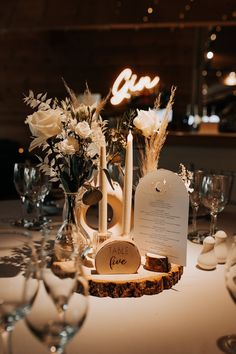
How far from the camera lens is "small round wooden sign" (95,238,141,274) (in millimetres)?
1197

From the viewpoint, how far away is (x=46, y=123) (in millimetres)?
1203

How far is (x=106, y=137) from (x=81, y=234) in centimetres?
27

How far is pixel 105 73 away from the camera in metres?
5.01

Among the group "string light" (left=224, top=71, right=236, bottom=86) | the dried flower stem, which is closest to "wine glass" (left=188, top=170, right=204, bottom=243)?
the dried flower stem

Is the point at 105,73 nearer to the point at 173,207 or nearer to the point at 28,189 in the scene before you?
the point at 28,189

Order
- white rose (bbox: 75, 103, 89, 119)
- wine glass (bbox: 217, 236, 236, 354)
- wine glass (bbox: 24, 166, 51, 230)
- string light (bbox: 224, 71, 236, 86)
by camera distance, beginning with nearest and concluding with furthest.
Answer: wine glass (bbox: 217, 236, 236, 354) → white rose (bbox: 75, 103, 89, 119) → wine glass (bbox: 24, 166, 51, 230) → string light (bbox: 224, 71, 236, 86)

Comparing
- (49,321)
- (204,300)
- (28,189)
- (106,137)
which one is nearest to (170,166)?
(28,189)

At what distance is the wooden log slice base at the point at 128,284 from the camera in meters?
1.13

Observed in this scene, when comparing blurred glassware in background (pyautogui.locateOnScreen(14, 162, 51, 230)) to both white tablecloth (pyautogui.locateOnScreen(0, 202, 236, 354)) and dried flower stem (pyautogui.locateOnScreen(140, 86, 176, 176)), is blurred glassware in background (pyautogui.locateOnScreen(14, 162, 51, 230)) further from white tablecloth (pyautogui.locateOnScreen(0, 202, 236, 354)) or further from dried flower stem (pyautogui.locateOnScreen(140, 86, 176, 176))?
white tablecloth (pyautogui.locateOnScreen(0, 202, 236, 354))

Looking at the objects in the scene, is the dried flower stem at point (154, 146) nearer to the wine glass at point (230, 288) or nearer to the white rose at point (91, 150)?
the white rose at point (91, 150)

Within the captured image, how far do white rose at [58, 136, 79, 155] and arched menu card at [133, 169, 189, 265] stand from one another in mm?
200

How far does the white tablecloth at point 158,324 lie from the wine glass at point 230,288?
14 millimetres

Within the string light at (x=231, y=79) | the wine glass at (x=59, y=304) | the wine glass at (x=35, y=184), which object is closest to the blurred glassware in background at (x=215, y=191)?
the wine glass at (x=35, y=184)

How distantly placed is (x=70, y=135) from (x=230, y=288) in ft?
1.92
